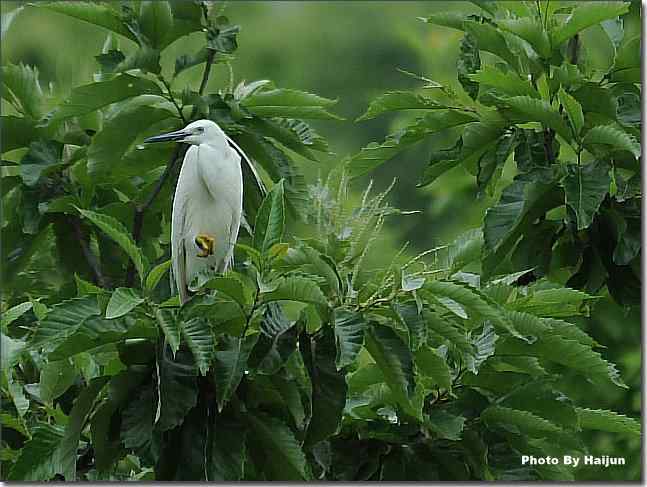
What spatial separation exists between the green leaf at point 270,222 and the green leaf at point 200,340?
22cm

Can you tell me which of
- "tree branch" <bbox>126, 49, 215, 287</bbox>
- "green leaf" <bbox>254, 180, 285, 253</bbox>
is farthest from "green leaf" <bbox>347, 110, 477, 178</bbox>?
"green leaf" <bbox>254, 180, 285, 253</bbox>

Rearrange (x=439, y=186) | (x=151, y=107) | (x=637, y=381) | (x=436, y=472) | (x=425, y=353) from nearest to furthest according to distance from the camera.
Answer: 1. (x=425, y=353)
2. (x=436, y=472)
3. (x=151, y=107)
4. (x=439, y=186)
5. (x=637, y=381)

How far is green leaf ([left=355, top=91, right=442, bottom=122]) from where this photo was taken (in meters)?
3.28

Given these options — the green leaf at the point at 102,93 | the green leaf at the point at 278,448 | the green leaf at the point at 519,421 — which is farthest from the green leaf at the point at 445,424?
the green leaf at the point at 102,93

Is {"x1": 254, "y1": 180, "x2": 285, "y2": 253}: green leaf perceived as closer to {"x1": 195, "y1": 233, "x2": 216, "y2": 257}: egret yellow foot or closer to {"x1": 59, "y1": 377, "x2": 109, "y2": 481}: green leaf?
{"x1": 59, "y1": 377, "x2": 109, "y2": 481}: green leaf

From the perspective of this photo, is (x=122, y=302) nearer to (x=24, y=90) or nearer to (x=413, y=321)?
(x=413, y=321)

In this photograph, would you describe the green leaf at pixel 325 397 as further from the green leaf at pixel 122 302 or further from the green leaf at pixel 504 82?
the green leaf at pixel 504 82

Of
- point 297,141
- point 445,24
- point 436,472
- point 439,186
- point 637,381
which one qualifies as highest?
point 445,24

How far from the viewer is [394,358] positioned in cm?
252

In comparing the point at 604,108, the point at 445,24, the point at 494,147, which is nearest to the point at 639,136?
the point at 604,108

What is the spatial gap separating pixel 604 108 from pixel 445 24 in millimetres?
560

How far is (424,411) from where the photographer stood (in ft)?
9.43

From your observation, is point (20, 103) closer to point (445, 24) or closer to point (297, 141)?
point (297, 141)

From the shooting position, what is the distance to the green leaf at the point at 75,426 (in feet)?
8.60
